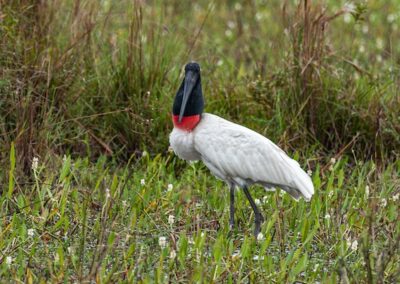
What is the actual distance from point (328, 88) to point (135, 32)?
1.36m

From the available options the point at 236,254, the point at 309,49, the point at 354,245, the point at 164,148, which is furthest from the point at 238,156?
the point at 309,49

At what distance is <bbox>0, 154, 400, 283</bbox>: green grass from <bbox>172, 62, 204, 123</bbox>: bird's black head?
449 mm

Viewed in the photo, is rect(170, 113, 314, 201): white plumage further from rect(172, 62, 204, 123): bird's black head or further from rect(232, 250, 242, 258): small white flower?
rect(232, 250, 242, 258): small white flower

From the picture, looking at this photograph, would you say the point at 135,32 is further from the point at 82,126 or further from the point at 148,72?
the point at 82,126

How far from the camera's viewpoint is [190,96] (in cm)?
608

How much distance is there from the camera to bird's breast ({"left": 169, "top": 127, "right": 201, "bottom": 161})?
5891 millimetres

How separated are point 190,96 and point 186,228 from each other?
34.8 inches

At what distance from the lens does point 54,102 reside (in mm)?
6852

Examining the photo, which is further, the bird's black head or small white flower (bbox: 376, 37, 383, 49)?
small white flower (bbox: 376, 37, 383, 49)

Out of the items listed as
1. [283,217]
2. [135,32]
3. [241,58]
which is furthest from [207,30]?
[283,217]

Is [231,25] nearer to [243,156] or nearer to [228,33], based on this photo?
[228,33]

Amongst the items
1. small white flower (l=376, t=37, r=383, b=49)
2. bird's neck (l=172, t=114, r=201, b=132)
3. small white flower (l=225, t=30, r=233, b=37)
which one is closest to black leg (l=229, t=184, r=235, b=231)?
bird's neck (l=172, t=114, r=201, b=132)

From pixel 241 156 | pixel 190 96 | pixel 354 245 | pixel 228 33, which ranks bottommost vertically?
pixel 228 33

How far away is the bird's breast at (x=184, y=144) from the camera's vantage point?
5.89 meters
